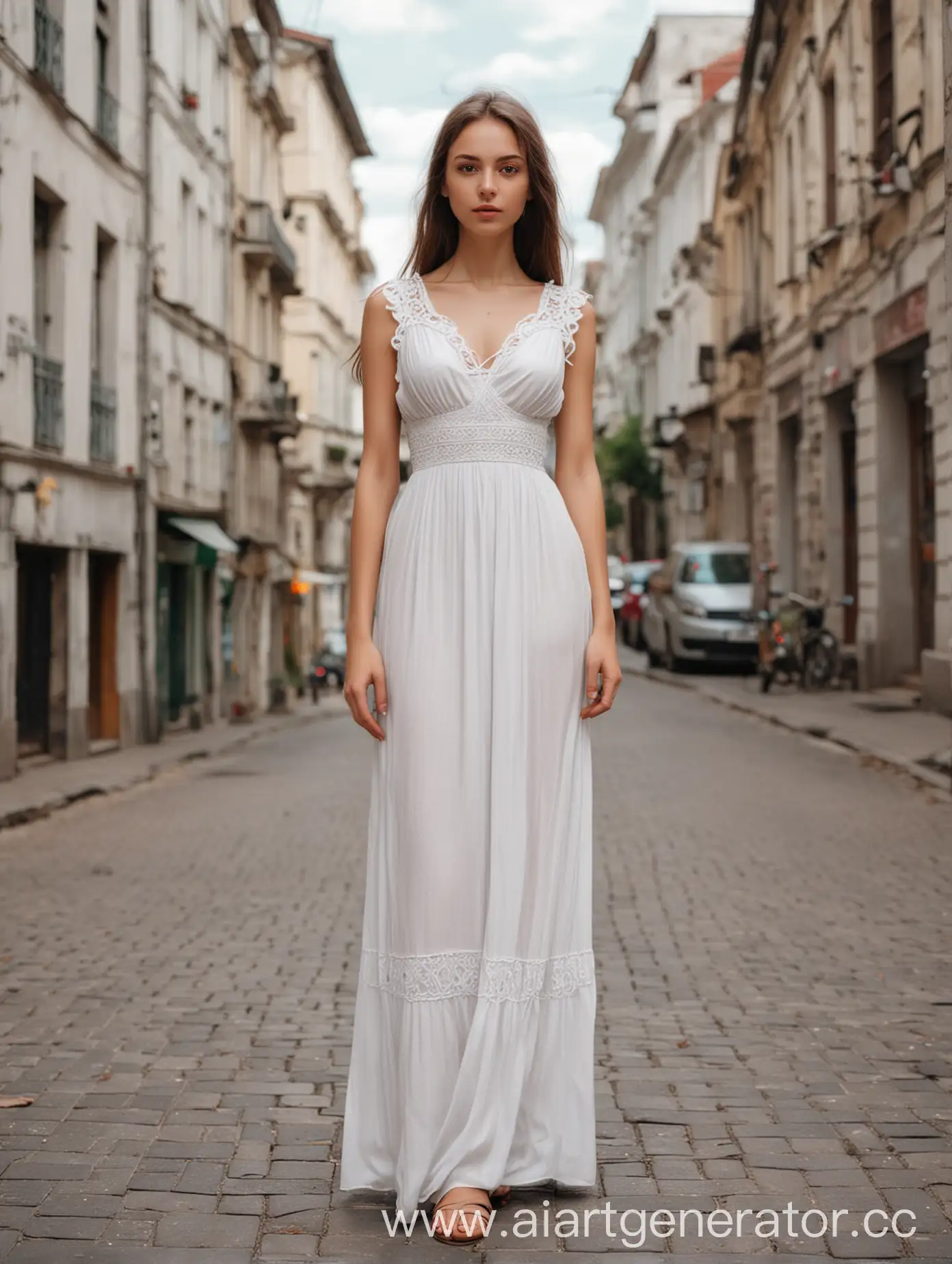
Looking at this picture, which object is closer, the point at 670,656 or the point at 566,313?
the point at 566,313

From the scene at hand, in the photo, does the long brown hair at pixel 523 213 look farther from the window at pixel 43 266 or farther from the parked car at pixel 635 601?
the parked car at pixel 635 601

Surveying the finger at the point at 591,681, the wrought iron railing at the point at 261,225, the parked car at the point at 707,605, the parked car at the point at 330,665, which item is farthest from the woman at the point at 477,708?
the parked car at the point at 330,665

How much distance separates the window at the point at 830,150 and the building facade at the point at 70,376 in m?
9.77

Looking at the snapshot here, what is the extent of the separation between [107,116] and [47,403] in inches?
182

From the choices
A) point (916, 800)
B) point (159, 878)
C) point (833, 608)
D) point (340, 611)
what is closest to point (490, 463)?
point (159, 878)

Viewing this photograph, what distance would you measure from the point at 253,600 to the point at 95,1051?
3192 cm

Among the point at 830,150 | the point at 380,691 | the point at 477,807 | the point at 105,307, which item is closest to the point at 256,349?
the point at 830,150

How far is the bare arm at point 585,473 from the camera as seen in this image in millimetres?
3730

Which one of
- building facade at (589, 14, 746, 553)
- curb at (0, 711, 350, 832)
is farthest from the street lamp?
curb at (0, 711, 350, 832)

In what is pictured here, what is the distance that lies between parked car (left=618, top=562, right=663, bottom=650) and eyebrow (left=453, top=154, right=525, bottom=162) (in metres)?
32.0

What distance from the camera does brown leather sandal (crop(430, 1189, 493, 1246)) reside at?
3.39m

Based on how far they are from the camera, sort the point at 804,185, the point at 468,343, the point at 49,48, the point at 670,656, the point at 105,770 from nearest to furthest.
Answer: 1. the point at 468,343
2. the point at 105,770
3. the point at 49,48
4. the point at 804,185
5. the point at 670,656

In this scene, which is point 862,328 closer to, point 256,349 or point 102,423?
point 102,423

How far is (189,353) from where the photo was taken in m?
27.4
